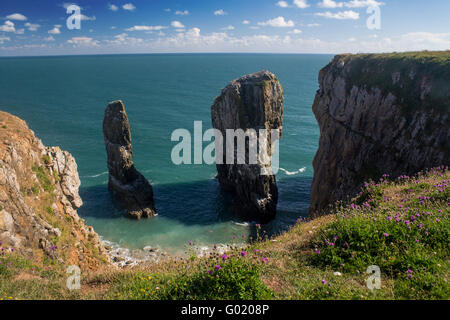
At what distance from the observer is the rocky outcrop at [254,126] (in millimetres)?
40438

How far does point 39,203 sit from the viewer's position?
Answer: 1936 centimetres

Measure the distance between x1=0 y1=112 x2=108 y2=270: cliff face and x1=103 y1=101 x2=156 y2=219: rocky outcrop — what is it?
14.8 meters

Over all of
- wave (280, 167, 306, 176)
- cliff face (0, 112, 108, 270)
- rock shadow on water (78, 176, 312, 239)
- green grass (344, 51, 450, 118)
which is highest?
green grass (344, 51, 450, 118)

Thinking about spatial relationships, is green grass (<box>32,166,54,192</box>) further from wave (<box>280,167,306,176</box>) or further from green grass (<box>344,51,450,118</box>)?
wave (<box>280,167,306,176</box>)

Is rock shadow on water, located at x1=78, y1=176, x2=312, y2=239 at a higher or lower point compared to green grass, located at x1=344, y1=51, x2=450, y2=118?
lower

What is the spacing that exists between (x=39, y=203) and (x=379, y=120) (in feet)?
102

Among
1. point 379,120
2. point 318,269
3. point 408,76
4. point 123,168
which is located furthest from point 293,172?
point 318,269

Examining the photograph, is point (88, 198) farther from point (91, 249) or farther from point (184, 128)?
point (184, 128)

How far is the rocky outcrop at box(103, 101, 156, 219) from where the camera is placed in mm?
39656

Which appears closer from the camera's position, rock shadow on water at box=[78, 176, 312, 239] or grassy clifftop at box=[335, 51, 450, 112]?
grassy clifftop at box=[335, 51, 450, 112]

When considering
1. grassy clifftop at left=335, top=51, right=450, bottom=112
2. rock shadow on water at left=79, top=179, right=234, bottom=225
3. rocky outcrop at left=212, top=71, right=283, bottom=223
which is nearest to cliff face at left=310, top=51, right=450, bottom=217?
grassy clifftop at left=335, top=51, right=450, bottom=112

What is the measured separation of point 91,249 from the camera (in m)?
22.3

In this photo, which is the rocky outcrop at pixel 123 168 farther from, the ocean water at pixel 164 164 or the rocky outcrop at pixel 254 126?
the rocky outcrop at pixel 254 126

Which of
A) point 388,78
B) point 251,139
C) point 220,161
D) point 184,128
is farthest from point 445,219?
point 184,128
